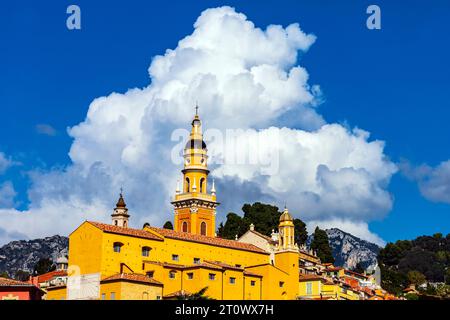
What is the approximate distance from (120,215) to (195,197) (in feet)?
58.2

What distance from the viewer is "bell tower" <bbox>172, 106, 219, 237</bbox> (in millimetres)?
98125

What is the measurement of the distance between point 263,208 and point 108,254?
1749 inches

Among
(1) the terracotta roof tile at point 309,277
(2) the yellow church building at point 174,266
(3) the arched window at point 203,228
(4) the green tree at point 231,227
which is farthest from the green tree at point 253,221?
(1) the terracotta roof tile at point 309,277

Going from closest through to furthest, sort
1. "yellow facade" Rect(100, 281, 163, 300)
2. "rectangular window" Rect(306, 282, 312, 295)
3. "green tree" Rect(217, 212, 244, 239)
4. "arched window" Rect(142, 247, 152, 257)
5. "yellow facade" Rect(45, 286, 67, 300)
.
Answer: "yellow facade" Rect(100, 281, 163, 300)
"yellow facade" Rect(45, 286, 67, 300)
"arched window" Rect(142, 247, 152, 257)
"rectangular window" Rect(306, 282, 312, 295)
"green tree" Rect(217, 212, 244, 239)

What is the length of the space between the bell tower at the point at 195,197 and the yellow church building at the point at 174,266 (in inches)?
328

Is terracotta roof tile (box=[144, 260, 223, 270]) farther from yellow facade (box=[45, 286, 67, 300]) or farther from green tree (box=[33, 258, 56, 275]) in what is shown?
green tree (box=[33, 258, 56, 275])

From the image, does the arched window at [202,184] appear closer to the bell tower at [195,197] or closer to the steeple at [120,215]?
the bell tower at [195,197]

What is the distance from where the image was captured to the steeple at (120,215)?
111625 millimetres

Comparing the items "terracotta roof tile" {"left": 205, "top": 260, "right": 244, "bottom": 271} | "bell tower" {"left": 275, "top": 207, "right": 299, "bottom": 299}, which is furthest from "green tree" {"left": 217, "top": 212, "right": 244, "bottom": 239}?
"terracotta roof tile" {"left": 205, "top": 260, "right": 244, "bottom": 271}

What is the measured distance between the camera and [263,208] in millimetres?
113250

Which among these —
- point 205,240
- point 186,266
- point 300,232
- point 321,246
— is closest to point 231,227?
point 300,232

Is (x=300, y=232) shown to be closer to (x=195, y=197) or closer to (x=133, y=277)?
(x=195, y=197)

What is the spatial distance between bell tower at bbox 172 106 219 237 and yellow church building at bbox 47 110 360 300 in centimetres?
833
